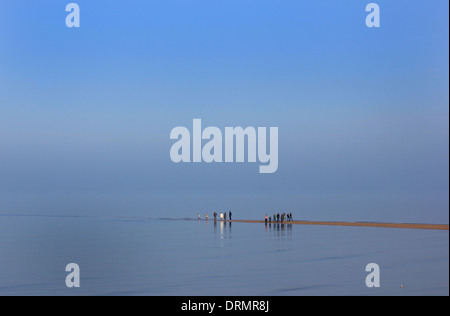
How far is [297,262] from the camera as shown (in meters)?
34.2

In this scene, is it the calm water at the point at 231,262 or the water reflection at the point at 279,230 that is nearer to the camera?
the calm water at the point at 231,262

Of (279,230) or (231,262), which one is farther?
(279,230)

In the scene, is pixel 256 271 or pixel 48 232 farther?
pixel 48 232

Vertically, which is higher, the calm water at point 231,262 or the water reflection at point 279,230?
the water reflection at point 279,230

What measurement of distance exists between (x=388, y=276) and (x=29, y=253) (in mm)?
21464

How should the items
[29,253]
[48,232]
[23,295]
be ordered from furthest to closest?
[48,232] → [29,253] → [23,295]

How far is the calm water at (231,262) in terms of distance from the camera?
2766 centimetres

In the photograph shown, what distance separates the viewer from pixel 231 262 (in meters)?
34.6

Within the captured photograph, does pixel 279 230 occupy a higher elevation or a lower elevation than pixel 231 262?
higher

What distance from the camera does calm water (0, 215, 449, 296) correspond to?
27.7 m

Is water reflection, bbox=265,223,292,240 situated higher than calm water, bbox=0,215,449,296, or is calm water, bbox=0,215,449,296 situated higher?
water reflection, bbox=265,223,292,240

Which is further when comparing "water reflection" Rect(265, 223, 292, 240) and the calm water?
"water reflection" Rect(265, 223, 292, 240)
